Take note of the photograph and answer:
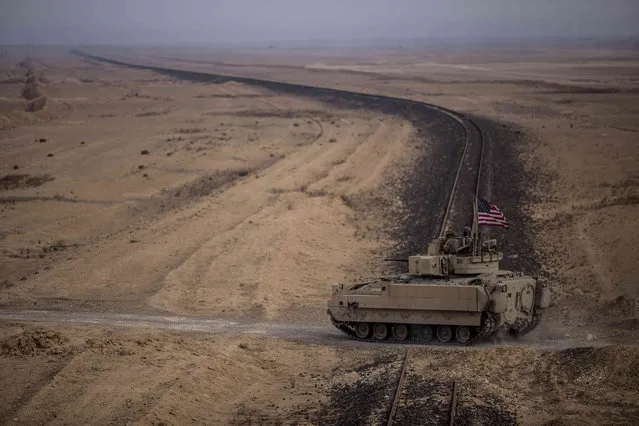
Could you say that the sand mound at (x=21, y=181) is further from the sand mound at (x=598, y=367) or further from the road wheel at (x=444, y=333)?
the sand mound at (x=598, y=367)

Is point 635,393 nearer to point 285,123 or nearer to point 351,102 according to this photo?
point 285,123

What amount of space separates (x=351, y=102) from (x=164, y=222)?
177 ft

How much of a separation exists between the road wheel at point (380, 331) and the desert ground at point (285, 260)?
2.36 ft

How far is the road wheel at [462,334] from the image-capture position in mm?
24250

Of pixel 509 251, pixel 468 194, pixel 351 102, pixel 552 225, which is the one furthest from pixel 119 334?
pixel 351 102

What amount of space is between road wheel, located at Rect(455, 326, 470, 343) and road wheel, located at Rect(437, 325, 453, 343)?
180 millimetres

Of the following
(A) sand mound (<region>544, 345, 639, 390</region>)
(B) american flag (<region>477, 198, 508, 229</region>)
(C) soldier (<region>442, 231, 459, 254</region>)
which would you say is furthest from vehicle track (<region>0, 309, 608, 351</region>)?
(B) american flag (<region>477, 198, 508, 229</region>)

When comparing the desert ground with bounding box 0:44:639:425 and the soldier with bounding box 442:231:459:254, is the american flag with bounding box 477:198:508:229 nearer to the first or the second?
the soldier with bounding box 442:231:459:254

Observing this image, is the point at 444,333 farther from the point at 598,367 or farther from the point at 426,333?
the point at 598,367

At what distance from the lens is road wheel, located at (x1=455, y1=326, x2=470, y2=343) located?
79.6ft

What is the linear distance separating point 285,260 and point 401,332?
10.6m

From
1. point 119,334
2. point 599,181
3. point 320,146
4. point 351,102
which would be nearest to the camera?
point 119,334

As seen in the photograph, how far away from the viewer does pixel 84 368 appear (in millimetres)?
21703

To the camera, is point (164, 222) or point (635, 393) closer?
point (635, 393)
